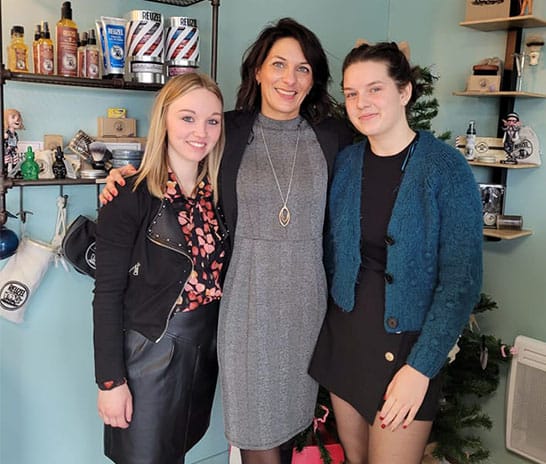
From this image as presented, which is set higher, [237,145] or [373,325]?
[237,145]

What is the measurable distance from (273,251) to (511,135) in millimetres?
1195

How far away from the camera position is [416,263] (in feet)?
4.26

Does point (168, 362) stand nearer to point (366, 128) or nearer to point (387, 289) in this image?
point (387, 289)

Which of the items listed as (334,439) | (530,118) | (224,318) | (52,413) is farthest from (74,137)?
(530,118)

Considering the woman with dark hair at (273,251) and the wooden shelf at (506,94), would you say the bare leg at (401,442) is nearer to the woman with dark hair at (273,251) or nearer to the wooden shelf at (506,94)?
the woman with dark hair at (273,251)

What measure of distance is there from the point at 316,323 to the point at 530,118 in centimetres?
126

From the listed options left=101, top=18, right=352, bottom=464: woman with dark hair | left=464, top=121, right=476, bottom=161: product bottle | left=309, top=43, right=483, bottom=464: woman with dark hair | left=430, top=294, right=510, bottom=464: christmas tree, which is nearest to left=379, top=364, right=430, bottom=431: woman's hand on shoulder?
left=309, top=43, right=483, bottom=464: woman with dark hair

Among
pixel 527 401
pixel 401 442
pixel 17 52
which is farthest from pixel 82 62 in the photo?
pixel 527 401

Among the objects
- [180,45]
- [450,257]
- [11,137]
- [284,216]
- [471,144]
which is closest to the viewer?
[450,257]

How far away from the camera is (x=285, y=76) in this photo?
4.86ft

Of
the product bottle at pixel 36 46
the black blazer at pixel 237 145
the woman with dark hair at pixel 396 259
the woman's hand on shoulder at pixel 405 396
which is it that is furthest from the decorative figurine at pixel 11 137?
the woman's hand on shoulder at pixel 405 396

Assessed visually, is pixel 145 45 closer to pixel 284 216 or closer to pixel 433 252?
pixel 284 216

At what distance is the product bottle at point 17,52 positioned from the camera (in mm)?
1516

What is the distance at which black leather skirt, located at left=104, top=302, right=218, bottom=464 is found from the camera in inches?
54.6
